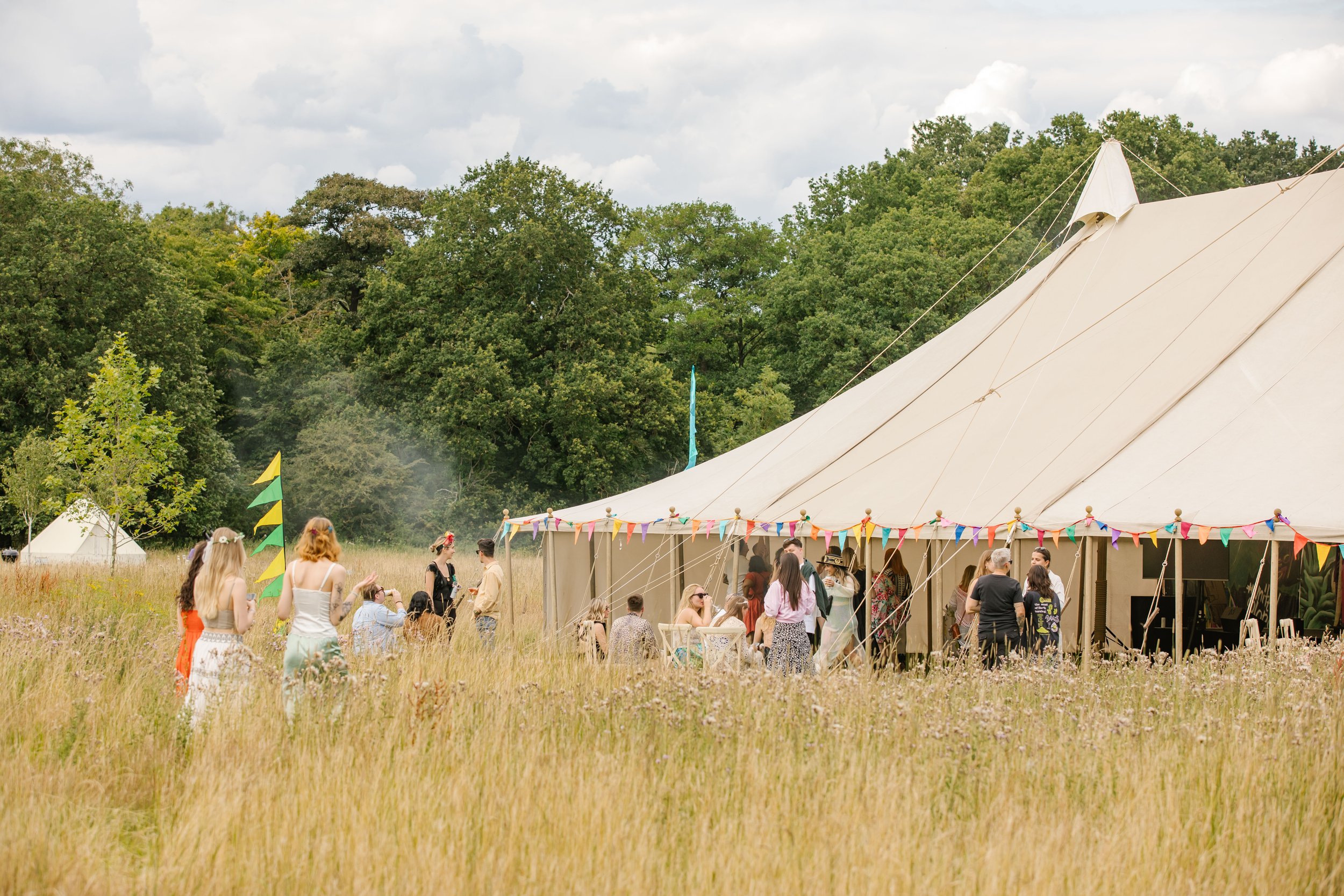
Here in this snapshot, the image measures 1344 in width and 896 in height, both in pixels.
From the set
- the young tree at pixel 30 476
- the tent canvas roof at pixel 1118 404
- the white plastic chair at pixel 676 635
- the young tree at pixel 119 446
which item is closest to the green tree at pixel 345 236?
the young tree at pixel 30 476

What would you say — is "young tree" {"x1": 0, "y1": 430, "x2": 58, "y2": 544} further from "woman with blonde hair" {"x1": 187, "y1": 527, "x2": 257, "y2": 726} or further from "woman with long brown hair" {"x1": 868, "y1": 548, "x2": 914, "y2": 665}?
"woman with blonde hair" {"x1": 187, "y1": 527, "x2": 257, "y2": 726}

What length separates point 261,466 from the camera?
29.3 metres

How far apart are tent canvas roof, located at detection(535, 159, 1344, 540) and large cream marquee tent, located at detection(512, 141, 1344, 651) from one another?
2 centimetres

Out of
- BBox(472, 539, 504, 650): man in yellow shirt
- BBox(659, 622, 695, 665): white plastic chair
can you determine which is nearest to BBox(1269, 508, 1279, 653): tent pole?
BBox(659, 622, 695, 665): white plastic chair

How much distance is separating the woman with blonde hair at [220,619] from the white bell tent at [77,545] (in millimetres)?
16051

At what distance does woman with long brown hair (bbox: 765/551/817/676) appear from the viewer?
23.7ft

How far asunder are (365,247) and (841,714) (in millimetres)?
30947

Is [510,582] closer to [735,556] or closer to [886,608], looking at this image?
[735,556]

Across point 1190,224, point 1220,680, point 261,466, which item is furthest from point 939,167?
point 1220,680

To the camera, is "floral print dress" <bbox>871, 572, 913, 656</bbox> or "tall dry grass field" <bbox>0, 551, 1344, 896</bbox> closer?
"tall dry grass field" <bbox>0, 551, 1344, 896</bbox>

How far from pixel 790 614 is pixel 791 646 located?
0.20 m

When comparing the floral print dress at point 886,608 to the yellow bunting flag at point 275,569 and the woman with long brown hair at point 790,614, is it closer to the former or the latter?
the woman with long brown hair at point 790,614

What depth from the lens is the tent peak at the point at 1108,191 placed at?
1104cm

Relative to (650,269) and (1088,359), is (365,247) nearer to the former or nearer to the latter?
(650,269)
